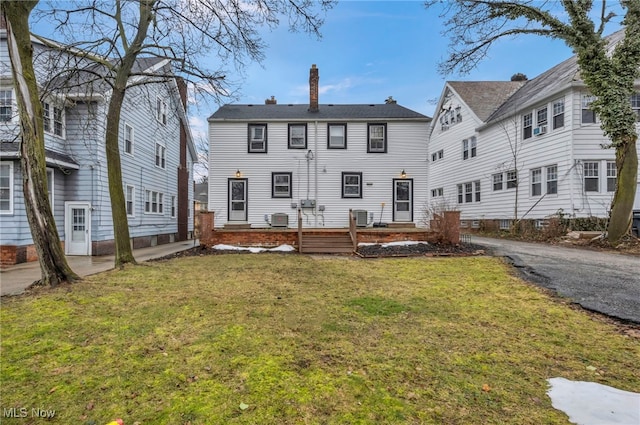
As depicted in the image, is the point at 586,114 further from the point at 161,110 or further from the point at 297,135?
the point at 161,110

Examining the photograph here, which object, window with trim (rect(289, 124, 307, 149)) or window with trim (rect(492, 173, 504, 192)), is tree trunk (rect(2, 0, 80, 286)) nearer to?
window with trim (rect(289, 124, 307, 149))

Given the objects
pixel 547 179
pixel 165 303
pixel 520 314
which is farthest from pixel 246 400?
pixel 547 179

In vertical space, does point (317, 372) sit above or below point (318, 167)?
below

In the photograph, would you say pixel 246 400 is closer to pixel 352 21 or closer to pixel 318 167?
pixel 352 21

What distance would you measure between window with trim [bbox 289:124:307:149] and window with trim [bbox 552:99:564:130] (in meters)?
11.4

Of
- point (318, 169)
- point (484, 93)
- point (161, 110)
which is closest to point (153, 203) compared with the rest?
point (161, 110)

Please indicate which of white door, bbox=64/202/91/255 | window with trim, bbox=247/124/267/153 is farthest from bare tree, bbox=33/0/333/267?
window with trim, bbox=247/124/267/153

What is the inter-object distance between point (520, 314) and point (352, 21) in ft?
32.3

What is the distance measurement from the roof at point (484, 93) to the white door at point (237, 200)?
15055 mm

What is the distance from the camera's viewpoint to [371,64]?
51.9ft

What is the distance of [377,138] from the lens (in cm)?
1535

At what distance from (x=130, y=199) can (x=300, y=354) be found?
13.8 m

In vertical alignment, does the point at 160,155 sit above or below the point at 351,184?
above

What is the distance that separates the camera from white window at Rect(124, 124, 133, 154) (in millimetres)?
13645
